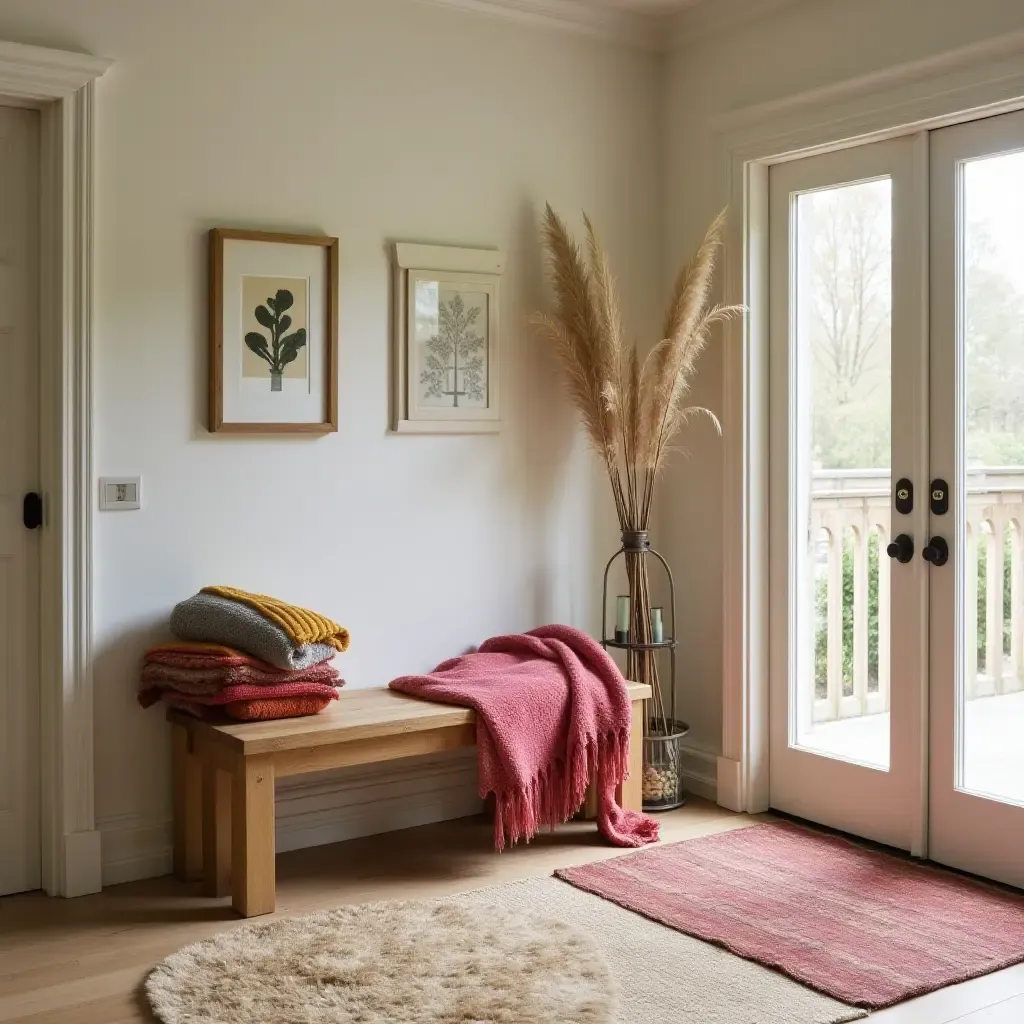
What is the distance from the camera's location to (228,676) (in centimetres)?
321

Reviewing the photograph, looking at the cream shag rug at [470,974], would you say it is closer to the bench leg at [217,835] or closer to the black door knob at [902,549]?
the bench leg at [217,835]

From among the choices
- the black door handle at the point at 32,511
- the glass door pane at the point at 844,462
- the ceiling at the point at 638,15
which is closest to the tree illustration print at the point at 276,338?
the black door handle at the point at 32,511

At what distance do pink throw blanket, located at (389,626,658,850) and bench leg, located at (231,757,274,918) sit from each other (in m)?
0.60

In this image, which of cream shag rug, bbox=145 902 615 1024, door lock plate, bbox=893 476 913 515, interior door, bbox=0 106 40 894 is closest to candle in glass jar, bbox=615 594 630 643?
door lock plate, bbox=893 476 913 515

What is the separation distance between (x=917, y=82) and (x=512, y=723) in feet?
6.78

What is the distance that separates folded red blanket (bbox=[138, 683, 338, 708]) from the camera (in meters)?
3.22

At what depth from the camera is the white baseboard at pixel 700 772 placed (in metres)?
4.24

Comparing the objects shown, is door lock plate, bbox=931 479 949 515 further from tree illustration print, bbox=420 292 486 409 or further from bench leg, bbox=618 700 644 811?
tree illustration print, bbox=420 292 486 409

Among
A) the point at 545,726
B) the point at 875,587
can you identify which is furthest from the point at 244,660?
the point at 875,587

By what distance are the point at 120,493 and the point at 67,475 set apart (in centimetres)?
15

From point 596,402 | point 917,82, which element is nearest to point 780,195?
point 917,82

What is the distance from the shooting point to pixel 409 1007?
260 cm

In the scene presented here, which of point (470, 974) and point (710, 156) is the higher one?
point (710, 156)

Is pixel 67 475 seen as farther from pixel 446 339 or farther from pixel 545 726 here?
pixel 545 726
